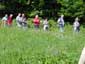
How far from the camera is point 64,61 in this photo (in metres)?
10.4

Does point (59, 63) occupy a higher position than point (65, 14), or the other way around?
point (59, 63)

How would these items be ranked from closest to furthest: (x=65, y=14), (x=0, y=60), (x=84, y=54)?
(x=84, y=54) → (x=0, y=60) → (x=65, y=14)

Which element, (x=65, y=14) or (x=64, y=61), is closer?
(x=64, y=61)

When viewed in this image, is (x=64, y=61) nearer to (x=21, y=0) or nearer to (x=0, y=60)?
(x=0, y=60)

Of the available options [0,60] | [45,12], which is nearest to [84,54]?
[0,60]

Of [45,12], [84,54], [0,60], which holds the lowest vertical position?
[45,12]

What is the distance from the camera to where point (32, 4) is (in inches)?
1934

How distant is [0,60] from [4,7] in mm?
38644

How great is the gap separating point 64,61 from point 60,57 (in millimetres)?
397

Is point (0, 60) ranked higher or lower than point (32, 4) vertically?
higher

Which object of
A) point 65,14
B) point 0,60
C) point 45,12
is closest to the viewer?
point 0,60

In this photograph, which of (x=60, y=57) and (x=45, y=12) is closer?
(x=60, y=57)

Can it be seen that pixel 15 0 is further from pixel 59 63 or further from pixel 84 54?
pixel 84 54

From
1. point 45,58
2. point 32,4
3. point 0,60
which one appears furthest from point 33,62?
point 32,4
